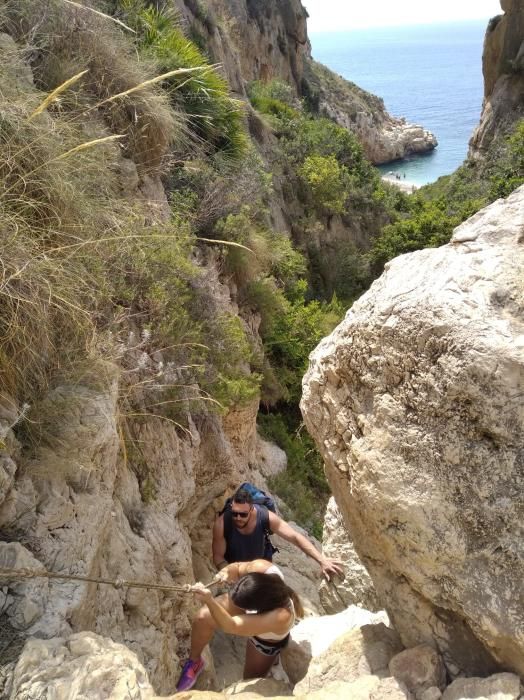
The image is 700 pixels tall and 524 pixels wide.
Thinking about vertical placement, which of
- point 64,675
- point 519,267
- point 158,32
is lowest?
point 64,675

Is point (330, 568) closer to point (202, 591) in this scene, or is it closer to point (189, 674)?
point (189, 674)

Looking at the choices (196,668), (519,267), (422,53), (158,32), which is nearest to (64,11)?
(158,32)

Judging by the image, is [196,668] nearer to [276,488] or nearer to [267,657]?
[267,657]

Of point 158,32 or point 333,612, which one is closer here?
point 333,612

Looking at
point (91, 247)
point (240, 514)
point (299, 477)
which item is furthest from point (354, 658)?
point (299, 477)

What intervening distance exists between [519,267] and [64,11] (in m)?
5.79

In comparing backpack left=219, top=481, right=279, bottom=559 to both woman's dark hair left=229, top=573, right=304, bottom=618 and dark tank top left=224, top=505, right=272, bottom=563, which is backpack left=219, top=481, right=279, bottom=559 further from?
woman's dark hair left=229, top=573, right=304, bottom=618

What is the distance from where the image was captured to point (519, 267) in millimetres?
2846

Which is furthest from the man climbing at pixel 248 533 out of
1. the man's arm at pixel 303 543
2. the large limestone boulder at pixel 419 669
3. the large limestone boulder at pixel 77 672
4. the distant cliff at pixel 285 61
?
the distant cliff at pixel 285 61

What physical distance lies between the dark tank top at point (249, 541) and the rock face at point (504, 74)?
923 inches

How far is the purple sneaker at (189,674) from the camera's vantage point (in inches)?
137

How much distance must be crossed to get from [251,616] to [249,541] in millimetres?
729

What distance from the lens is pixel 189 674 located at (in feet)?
11.6

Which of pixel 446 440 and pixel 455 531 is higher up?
pixel 446 440
